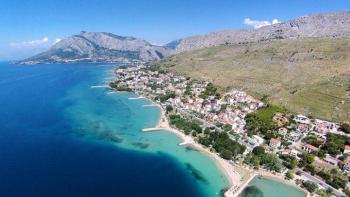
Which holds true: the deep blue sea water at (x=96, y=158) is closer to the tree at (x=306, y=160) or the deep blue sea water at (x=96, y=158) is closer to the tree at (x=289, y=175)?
the tree at (x=289, y=175)

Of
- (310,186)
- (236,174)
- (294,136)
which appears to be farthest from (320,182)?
(294,136)

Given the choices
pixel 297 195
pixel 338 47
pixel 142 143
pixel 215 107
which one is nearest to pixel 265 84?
pixel 215 107

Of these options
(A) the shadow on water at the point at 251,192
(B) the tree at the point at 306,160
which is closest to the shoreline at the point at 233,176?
(A) the shadow on water at the point at 251,192

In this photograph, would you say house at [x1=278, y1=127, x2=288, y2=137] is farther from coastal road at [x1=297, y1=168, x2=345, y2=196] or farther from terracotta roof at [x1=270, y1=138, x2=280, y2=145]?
coastal road at [x1=297, y1=168, x2=345, y2=196]

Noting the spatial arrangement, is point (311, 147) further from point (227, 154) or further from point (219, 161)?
point (219, 161)

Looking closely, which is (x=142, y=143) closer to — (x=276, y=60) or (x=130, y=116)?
(x=130, y=116)

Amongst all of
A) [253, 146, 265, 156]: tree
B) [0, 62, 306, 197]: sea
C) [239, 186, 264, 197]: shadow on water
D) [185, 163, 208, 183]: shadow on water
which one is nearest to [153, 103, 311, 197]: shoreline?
[239, 186, 264, 197]: shadow on water
